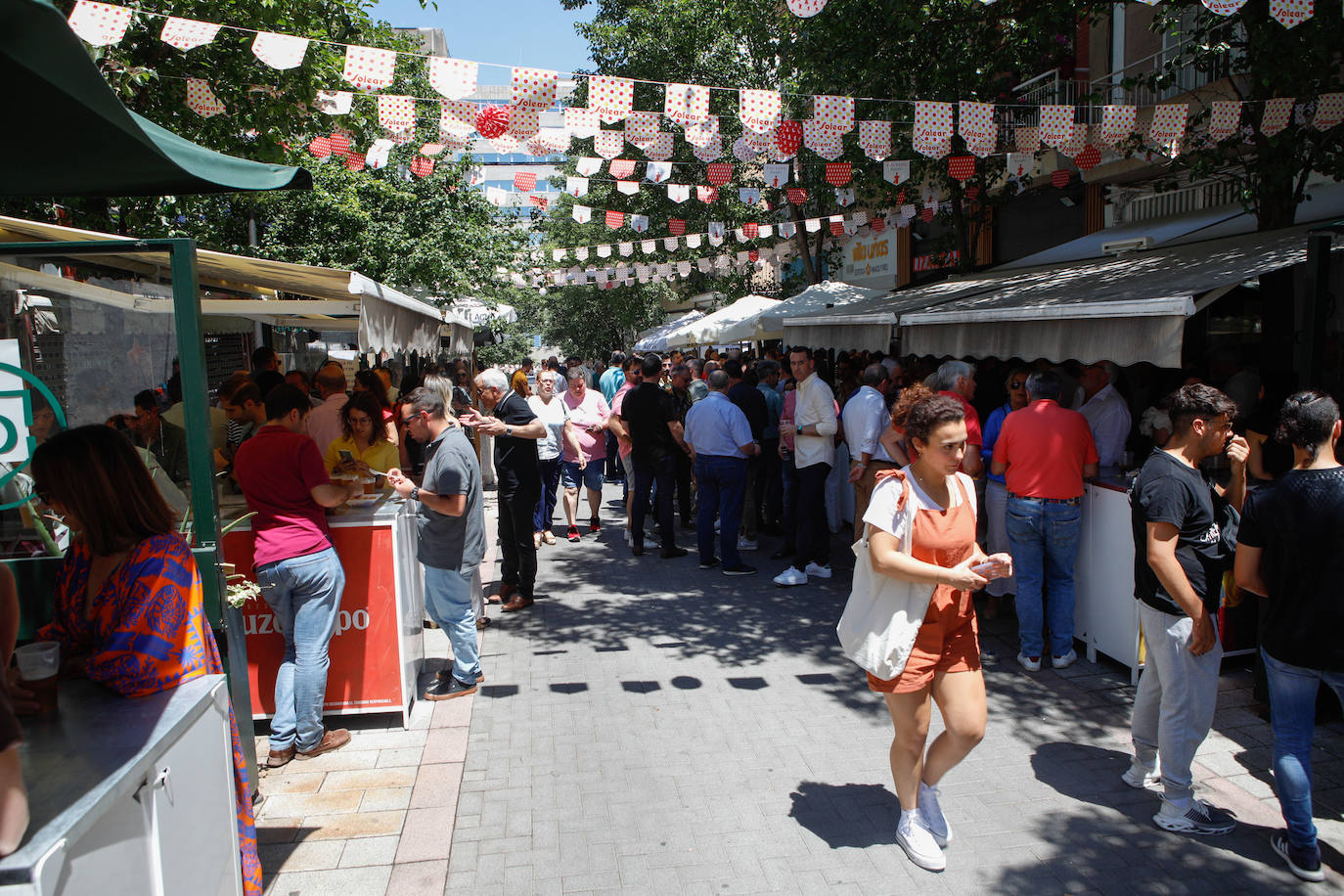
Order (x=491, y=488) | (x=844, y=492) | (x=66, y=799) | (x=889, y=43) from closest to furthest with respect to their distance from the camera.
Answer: (x=66, y=799)
(x=844, y=492)
(x=889, y=43)
(x=491, y=488)

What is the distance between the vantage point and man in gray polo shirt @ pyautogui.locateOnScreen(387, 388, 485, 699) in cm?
493

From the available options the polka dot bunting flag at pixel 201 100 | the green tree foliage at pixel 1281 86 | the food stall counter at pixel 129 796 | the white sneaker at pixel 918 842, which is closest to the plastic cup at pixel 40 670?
the food stall counter at pixel 129 796

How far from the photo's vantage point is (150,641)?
253 cm

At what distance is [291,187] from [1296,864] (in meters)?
4.41

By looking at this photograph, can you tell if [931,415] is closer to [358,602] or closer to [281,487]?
[281,487]

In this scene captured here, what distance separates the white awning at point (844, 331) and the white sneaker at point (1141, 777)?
235 inches

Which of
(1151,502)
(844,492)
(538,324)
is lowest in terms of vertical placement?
(844,492)

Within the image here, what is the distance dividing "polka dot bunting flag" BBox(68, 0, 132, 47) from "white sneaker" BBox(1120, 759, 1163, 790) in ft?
24.1

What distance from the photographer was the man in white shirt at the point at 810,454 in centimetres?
746

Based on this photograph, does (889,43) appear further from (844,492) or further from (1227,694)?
(1227,694)

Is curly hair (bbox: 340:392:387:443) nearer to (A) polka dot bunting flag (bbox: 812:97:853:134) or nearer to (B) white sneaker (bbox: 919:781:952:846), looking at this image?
(B) white sneaker (bbox: 919:781:952:846)

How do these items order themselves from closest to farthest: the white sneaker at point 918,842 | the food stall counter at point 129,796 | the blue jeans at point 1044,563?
the food stall counter at point 129,796 → the white sneaker at point 918,842 → the blue jeans at point 1044,563

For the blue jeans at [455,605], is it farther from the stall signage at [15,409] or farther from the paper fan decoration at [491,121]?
the paper fan decoration at [491,121]

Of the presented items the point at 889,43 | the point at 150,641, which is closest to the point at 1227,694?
the point at 150,641
